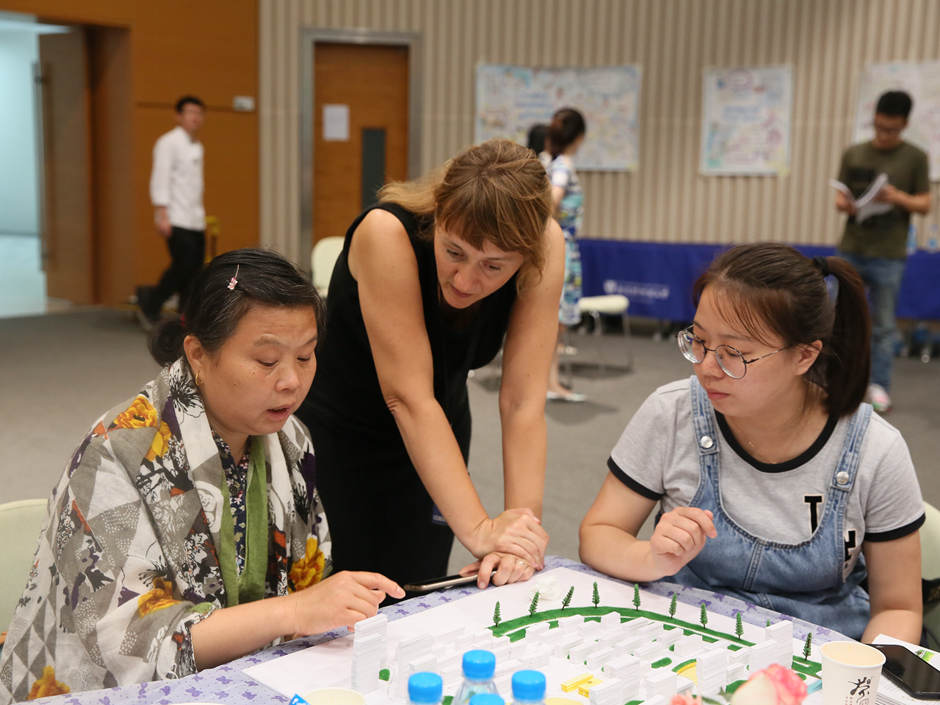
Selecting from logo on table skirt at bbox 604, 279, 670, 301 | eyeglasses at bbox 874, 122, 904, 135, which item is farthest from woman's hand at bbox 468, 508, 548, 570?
logo on table skirt at bbox 604, 279, 670, 301

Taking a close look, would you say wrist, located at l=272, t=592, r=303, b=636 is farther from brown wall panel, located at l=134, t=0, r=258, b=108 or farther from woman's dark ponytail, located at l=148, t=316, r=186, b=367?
brown wall panel, located at l=134, t=0, r=258, b=108

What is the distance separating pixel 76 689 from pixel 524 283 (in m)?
0.98

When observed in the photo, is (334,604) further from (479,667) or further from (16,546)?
(16,546)

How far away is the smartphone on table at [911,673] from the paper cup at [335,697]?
64 centimetres

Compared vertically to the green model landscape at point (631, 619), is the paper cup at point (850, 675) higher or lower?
higher

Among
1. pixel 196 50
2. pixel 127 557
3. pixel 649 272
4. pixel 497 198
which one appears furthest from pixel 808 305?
pixel 196 50

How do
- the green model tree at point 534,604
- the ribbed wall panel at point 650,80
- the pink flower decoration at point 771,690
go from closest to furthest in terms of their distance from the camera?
the pink flower decoration at point 771,690 → the green model tree at point 534,604 → the ribbed wall panel at point 650,80

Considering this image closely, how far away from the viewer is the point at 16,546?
1.62 metres

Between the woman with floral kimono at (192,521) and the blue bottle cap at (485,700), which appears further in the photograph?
the woman with floral kimono at (192,521)

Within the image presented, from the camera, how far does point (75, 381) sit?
562 centimetres

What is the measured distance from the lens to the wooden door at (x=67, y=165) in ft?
26.4

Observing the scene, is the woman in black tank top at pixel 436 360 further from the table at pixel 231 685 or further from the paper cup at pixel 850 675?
the paper cup at pixel 850 675

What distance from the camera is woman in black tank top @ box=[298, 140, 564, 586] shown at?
1584mm

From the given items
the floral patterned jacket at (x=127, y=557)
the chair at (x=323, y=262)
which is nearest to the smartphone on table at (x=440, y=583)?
the floral patterned jacket at (x=127, y=557)
